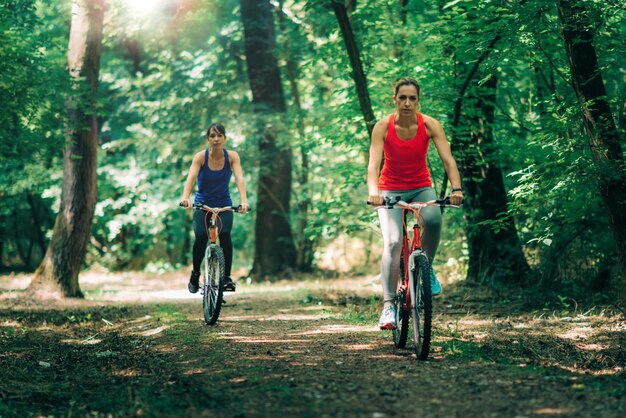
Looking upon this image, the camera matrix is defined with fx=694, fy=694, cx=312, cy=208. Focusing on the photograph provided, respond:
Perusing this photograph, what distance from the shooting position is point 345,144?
11.4 m

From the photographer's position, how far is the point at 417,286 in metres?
5.57

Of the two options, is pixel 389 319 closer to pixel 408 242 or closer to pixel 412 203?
pixel 408 242

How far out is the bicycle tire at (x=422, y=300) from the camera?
17.4 ft

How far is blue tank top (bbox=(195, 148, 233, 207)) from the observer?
827cm

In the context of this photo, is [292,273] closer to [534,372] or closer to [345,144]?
[345,144]

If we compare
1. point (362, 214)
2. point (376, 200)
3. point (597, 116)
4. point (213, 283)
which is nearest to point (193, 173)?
point (213, 283)

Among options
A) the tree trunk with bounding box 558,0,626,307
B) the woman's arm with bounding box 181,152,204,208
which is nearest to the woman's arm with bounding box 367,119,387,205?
the tree trunk with bounding box 558,0,626,307

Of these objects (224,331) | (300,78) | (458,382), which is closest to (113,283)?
(300,78)

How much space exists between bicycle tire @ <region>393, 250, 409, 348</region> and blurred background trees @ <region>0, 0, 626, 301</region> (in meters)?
2.21

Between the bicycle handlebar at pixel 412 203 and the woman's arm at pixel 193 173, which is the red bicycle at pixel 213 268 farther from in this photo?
the bicycle handlebar at pixel 412 203

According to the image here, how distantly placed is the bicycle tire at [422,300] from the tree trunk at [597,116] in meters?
2.38

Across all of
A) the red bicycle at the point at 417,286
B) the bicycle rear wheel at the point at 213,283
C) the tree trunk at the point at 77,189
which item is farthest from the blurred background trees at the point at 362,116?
the bicycle rear wheel at the point at 213,283

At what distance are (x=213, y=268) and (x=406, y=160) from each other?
325cm

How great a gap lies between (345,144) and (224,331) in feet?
15.5
